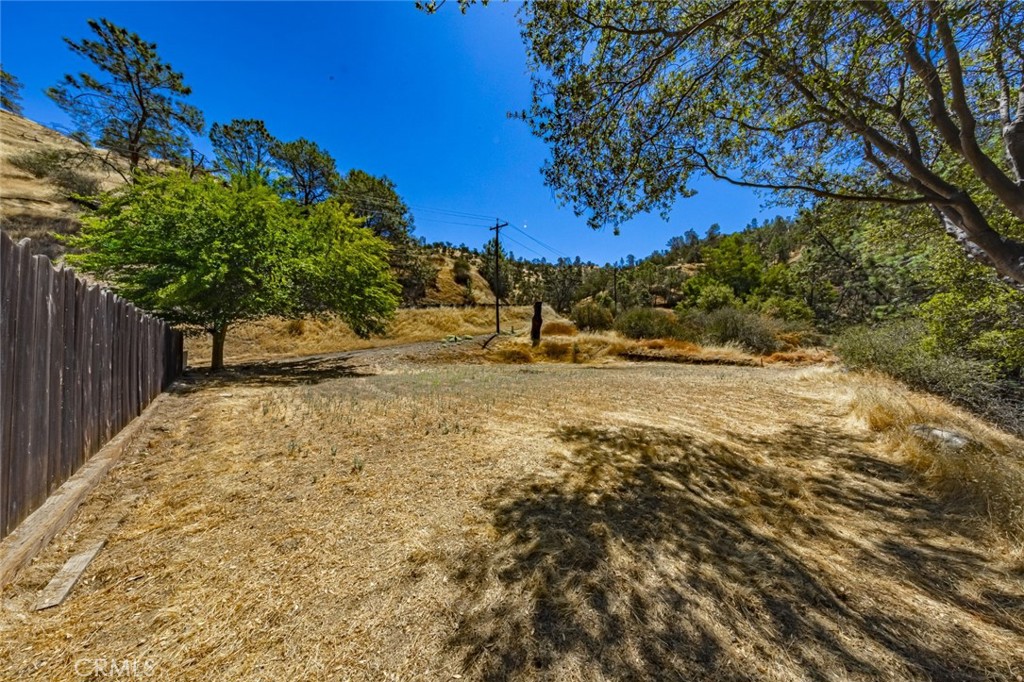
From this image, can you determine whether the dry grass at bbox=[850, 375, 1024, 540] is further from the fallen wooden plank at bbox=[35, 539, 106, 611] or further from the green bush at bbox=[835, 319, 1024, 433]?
the fallen wooden plank at bbox=[35, 539, 106, 611]

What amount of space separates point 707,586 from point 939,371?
29.7 ft

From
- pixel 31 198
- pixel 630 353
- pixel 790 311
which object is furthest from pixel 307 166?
pixel 790 311

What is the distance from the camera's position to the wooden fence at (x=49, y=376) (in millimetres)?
2219

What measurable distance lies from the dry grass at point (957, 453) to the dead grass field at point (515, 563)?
116mm

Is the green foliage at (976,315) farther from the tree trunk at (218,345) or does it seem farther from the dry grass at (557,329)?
the tree trunk at (218,345)

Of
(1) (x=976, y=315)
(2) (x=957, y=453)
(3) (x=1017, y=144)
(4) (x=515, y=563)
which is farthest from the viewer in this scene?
(1) (x=976, y=315)

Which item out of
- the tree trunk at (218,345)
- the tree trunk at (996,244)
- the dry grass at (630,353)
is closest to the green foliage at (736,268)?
the dry grass at (630,353)

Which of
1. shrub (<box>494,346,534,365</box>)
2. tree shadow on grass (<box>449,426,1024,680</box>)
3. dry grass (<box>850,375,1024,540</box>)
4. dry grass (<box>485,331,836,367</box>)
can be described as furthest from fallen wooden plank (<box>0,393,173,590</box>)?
dry grass (<box>485,331,836,367</box>)

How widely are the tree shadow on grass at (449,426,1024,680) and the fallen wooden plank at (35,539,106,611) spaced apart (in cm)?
205

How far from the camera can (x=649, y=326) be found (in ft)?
65.0

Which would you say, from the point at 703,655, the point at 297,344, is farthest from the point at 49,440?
the point at 297,344

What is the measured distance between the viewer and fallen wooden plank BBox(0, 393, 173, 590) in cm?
203

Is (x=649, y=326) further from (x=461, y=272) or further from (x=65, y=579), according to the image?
(x=461, y=272)

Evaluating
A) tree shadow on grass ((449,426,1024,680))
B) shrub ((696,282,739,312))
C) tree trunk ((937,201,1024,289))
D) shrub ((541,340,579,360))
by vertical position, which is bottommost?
tree shadow on grass ((449,426,1024,680))
